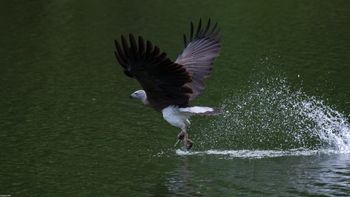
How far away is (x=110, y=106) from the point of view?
21.9 meters

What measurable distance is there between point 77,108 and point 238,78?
18.5 feet

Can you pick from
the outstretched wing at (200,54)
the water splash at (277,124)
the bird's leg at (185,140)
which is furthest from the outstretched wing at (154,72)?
the water splash at (277,124)

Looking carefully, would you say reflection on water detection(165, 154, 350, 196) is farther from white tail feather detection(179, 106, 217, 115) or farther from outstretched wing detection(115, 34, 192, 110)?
outstretched wing detection(115, 34, 192, 110)

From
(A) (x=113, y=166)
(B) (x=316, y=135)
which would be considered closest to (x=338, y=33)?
(B) (x=316, y=135)

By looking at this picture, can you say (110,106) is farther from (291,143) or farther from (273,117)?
(291,143)

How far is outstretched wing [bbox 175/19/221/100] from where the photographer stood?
1608 cm

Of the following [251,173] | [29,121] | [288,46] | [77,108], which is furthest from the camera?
[288,46]

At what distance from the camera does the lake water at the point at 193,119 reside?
48.0ft

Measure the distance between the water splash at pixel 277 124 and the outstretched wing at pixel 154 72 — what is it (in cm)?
270

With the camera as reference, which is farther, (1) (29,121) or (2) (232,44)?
(2) (232,44)

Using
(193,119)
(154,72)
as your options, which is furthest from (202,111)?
(193,119)

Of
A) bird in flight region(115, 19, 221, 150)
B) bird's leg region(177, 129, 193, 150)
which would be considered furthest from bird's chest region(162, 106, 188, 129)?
bird's leg region(177, 129, 193, 150)

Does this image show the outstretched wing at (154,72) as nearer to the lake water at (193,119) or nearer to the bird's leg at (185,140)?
the bird's leg at (185,140)

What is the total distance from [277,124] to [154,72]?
6.40 metres
